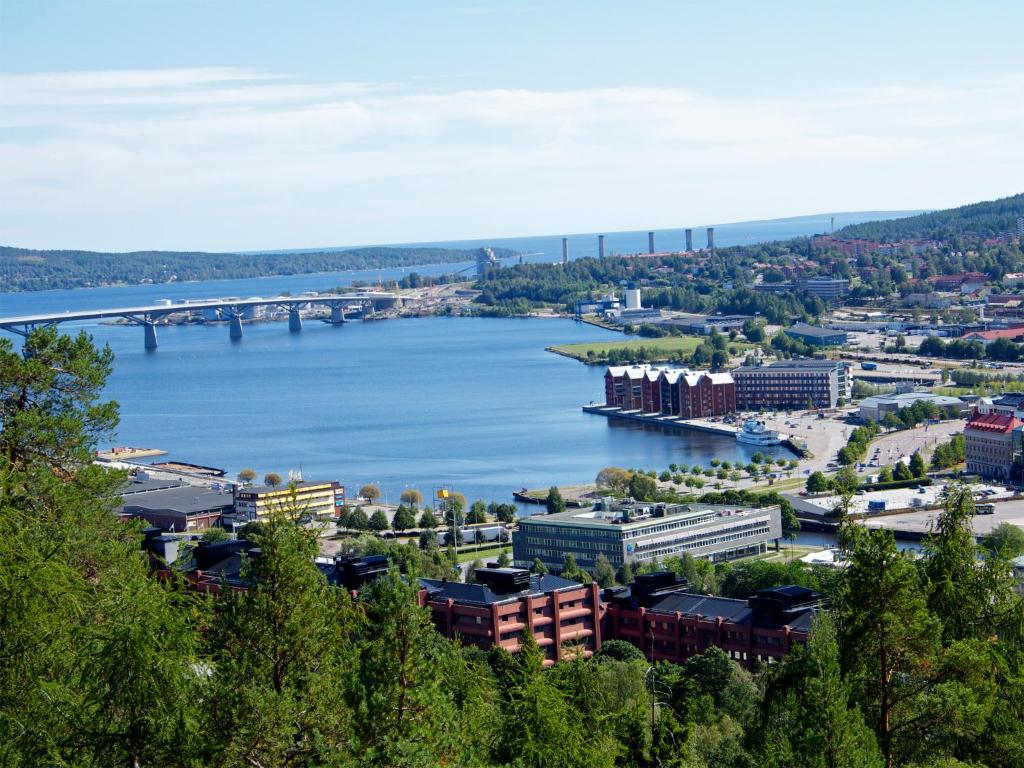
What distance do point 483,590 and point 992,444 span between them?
805 cm

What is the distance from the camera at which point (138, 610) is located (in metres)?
2.64

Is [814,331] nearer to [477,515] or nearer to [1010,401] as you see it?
[1010,401]

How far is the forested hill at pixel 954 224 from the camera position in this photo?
1928 inches

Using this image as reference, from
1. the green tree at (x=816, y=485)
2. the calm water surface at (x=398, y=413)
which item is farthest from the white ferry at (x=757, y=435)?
the green tree at (x=816, y=485)

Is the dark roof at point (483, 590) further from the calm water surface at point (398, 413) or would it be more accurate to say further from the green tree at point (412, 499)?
the calm water surface at point (398, 413)

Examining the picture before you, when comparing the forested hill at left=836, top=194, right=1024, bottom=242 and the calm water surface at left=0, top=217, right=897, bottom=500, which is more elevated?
the forested hill at left=836, top=194, right=1024, bottom=242

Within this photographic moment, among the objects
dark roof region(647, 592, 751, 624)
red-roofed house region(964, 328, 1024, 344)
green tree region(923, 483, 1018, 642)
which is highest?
green tree region(923, 483, 1018, 642)

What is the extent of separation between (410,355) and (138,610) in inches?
1141

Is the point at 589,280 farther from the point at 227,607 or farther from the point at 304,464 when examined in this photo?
the point at 227,607

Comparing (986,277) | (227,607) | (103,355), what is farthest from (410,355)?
(227,607)

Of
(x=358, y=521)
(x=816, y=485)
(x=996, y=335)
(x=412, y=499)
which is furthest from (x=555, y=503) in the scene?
(x=996, y=335)

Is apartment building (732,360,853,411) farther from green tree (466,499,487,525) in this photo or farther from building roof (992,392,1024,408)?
green tree (466,499,487,525)

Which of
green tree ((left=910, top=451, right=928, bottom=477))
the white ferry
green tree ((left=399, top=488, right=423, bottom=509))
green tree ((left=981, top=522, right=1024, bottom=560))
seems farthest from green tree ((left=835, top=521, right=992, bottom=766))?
the white ferry

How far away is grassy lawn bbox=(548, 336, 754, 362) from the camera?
2756 centimetres
